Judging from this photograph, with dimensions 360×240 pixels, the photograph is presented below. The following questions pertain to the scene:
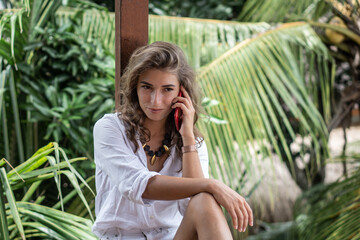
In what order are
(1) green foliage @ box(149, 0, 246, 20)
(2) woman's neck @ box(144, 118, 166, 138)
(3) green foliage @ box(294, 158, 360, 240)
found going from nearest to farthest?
(2) woman's neck @ box(144, 118, 166, 138), (3) green foliage @ box(294, 158, 360, 240), (1) green foliage @ box(149, 0, 246, 20)

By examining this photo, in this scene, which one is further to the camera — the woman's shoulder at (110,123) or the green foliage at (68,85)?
the green foliage at (68,85)

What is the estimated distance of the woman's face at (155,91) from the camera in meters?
1.44

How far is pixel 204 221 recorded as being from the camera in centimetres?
130

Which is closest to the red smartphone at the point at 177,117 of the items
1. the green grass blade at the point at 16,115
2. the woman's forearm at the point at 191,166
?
the woman's forearm at the point at 191,166

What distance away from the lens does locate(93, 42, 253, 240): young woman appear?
1339 millimetres

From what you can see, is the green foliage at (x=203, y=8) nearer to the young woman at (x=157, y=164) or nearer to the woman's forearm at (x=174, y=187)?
the young woman at (x=157, y=164)

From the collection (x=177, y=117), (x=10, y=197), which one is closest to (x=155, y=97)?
(x=177, y=117)

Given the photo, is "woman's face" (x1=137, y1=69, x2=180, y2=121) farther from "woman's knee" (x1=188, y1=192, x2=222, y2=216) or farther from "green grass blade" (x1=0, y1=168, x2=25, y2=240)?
"green grass blade" (x1=0, y1=168, x2=25, y2=240)

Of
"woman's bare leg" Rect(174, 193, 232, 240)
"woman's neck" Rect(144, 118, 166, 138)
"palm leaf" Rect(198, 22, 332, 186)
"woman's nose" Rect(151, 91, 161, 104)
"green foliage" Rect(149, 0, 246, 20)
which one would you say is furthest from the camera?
"green foliage" Rect(149, 0, 246, 20)

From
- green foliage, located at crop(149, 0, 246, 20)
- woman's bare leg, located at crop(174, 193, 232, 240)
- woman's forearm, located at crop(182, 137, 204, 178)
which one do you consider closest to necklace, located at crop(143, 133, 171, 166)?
woman's forearm, located at crop(182, 137, 204, 178)

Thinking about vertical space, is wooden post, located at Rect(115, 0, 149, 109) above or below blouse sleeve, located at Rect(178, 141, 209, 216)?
above

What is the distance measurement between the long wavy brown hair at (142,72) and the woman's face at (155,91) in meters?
0.02

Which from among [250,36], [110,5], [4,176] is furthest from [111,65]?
[110,5]

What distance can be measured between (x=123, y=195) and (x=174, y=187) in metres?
0.15
